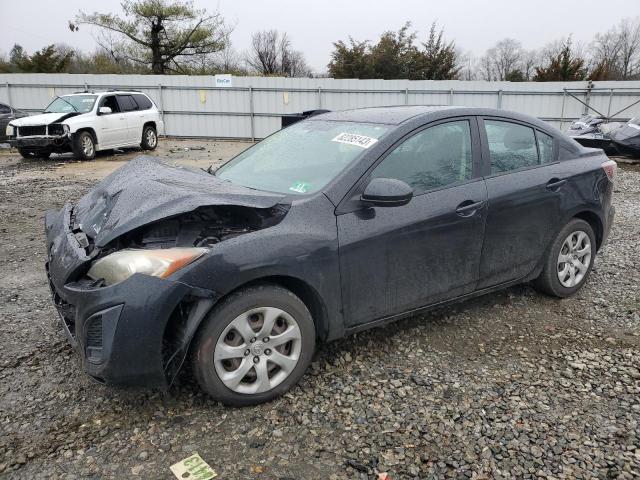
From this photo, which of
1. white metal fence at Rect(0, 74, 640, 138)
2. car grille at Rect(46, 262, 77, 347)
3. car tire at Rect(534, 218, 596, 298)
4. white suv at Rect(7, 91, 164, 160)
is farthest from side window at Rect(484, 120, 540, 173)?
white metal fence at Rect(0, 74, 640, 138)

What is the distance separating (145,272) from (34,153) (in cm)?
1322

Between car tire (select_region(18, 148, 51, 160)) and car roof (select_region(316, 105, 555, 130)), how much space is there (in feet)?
38.4

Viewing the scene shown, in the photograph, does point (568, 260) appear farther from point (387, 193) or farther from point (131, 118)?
point (131, 118)

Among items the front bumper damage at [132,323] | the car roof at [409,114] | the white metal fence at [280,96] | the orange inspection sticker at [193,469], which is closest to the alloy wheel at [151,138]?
the white metal fence at [280,96]

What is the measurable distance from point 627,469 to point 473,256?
154 centimetres

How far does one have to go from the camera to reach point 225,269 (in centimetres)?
257

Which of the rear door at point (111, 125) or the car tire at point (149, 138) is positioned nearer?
the rear door at point (111, 125)

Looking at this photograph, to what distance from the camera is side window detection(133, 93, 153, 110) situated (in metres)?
15.0

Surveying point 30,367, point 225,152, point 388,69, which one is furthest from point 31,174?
point 388,69

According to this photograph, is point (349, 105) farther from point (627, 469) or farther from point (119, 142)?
point (627, 469)

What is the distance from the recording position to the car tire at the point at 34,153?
43.5ft

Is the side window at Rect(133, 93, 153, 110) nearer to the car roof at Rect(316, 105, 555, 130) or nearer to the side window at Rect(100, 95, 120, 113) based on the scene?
the side window at Rect(100, 95, 120, 113)

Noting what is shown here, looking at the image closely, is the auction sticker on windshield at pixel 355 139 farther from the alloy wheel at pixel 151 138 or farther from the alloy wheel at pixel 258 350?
the alloy wheel at pixel 151 138

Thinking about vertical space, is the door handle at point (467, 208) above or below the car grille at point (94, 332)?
above
